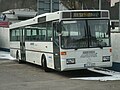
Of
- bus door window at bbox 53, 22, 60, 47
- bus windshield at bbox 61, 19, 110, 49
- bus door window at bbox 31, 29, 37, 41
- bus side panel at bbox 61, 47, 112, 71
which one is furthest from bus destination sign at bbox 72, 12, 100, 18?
bus door window at bbox 31, 29, 37, 41

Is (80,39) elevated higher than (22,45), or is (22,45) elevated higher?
(80,39)

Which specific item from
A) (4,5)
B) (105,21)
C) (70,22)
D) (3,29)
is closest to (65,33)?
(70,22)

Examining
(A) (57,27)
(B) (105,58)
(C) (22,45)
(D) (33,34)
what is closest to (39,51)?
(D) (33,34)

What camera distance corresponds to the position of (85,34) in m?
16.1

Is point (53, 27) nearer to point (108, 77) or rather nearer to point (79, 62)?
point (79, 62)

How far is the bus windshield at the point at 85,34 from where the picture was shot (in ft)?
52.4

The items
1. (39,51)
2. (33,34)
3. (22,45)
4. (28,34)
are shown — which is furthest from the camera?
(22,45)

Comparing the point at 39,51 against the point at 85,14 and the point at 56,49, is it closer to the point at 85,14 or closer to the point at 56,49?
the point at 56,49

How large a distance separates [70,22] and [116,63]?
125 inches

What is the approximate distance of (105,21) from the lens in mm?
16438

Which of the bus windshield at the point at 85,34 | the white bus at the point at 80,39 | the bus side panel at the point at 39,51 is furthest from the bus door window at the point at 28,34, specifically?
the bus windshield at the point at 85,34

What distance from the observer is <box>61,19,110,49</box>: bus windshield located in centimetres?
1596

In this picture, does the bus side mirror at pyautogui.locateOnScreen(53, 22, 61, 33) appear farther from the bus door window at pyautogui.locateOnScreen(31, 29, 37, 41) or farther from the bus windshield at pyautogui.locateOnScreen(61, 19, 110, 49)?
the bus door window at pyautogui.locateOnScreen(31, 29, 37, 41)

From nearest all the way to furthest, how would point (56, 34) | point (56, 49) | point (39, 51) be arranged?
1. point (56, 49)
2. point (56, 34)
3. point (39, 51)
